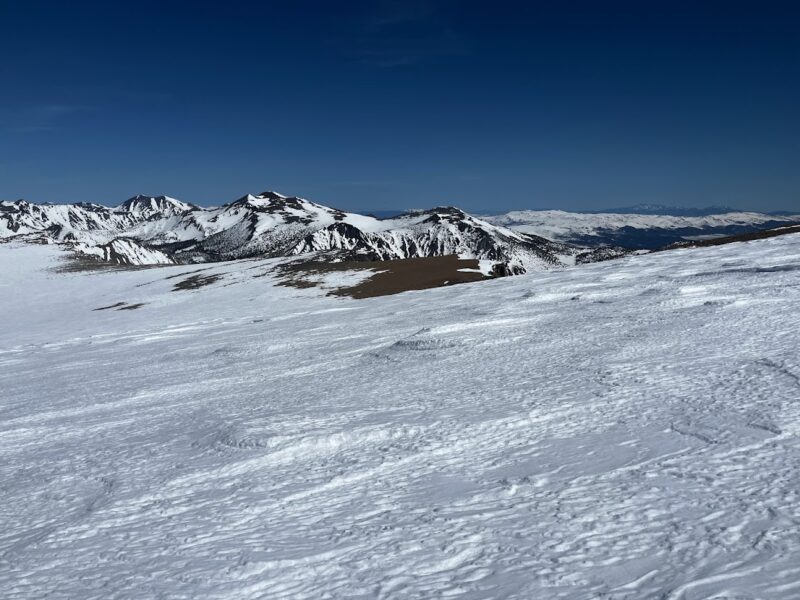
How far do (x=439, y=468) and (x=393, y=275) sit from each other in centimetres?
4898

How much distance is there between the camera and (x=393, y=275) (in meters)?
56.5

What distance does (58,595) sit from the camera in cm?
564

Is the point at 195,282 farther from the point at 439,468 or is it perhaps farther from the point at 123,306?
the point at 439,468

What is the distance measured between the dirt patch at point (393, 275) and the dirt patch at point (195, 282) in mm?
8366

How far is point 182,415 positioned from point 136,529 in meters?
5.80

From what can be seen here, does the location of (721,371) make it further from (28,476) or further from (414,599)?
(28,476)

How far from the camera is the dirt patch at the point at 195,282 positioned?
6506cm

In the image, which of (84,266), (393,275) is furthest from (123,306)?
(84,266)

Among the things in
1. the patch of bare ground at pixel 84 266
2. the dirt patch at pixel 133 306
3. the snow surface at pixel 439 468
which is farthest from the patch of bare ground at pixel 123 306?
the snow surface at pixel 439 468

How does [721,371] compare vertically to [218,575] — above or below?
above

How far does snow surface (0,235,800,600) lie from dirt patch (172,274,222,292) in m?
48.3

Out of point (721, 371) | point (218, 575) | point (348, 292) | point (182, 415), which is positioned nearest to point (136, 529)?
point (218, 575)

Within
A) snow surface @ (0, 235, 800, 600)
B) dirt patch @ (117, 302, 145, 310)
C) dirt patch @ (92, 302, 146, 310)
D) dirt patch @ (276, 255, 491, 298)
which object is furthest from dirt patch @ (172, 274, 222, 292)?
snow surface @ (0, 235, 800, 600)

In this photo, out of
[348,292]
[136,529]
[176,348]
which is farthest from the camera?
[348,292]
